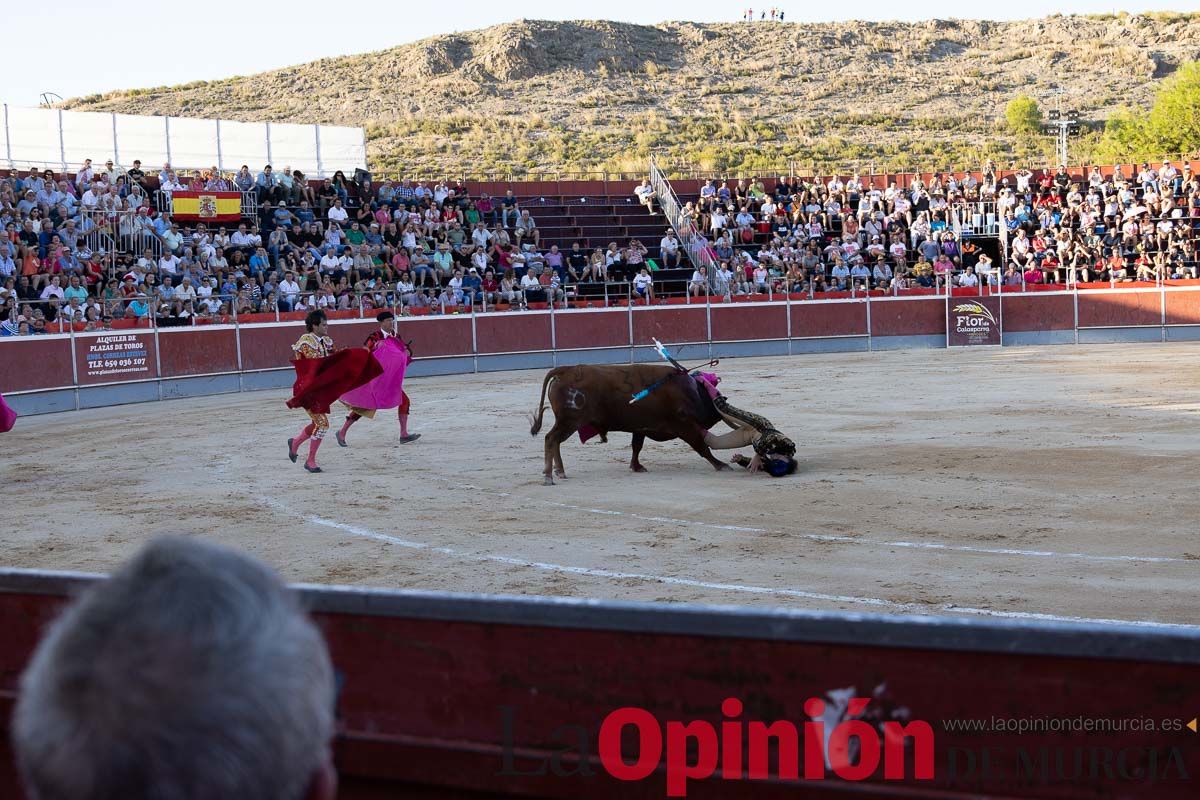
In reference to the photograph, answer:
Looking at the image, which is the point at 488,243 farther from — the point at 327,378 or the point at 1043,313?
the point at 327,378

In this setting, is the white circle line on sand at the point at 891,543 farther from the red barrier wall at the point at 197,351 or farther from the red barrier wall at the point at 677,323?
the red barrier wall at the point at 677,323

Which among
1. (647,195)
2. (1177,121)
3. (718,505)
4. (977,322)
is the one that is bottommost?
(718,505)

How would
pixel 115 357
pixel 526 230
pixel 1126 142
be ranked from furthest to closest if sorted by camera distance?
pixel 1126 142 → pixel 526 230 → pixel 115 357

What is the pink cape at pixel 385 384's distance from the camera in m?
13.3

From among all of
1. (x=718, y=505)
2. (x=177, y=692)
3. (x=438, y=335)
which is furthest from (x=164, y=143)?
(x=177, y=692)

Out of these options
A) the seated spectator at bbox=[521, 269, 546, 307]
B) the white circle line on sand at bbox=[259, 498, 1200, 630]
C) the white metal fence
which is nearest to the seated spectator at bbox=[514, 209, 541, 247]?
the seated spectator at bbox=[521, 269, 546, 307]

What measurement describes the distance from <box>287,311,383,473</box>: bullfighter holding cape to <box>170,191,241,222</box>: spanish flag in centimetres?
1480

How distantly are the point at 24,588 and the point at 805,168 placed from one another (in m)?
57.6

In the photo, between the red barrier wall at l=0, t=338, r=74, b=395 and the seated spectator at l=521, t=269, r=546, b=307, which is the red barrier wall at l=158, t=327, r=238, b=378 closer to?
the red barrier wall at l=0, t=338, r=74, b=395

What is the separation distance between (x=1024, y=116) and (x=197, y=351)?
54.5 meters

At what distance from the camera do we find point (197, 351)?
73.3 feet

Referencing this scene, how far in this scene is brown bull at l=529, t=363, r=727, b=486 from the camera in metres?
11.2

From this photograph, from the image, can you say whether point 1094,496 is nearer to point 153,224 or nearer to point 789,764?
point 789,764

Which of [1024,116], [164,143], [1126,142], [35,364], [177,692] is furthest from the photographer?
[1024,116]
